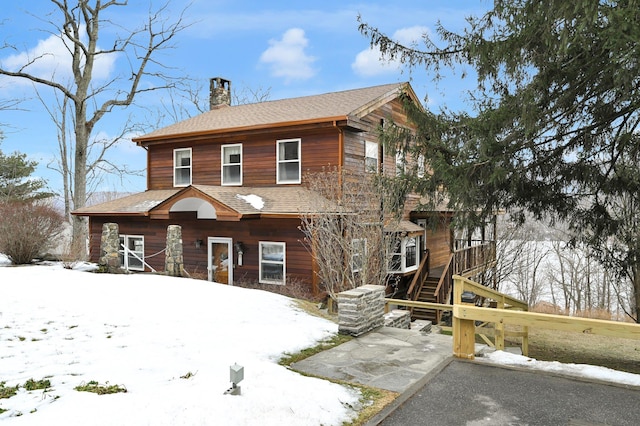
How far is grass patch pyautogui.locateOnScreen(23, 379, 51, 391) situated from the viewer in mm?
4746

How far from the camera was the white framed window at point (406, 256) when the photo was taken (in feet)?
52.5

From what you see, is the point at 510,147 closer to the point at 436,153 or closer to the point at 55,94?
the point at 436,153

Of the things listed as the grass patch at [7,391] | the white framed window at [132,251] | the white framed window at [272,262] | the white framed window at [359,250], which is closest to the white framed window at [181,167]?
the white framed window at [132,251]

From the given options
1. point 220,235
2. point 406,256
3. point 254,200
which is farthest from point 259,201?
point 406,256

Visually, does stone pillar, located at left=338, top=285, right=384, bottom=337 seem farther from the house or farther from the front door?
the front door

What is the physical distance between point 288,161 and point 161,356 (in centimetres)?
1032

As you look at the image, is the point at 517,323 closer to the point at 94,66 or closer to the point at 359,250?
the point at 359,250

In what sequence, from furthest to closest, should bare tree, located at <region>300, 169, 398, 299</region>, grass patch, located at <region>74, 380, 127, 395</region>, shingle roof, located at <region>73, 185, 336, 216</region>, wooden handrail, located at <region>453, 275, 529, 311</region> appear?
shingle roof, located at <region>73, 185, 336, 216</region>, bare tree, located at <region>300, 169, 398, 299</region>, wooden handrail, located at <region>453, 275, 529, 311</region>, grass patch, located at <region>74, 380, 127, 395</region>

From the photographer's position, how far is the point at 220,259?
52.9 feet

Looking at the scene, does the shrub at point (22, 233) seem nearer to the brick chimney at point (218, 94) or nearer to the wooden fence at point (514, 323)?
the brick chimney at point (218, 94)

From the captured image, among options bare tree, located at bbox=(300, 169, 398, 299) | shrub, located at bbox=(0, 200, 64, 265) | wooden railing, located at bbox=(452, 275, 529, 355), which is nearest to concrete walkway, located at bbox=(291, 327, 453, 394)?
wooden railing, located at bbox=(452, 275, 529, 355)

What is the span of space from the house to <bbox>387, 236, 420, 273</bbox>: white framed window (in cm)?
4

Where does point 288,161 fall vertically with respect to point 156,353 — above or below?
above

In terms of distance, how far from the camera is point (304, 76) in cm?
8475
